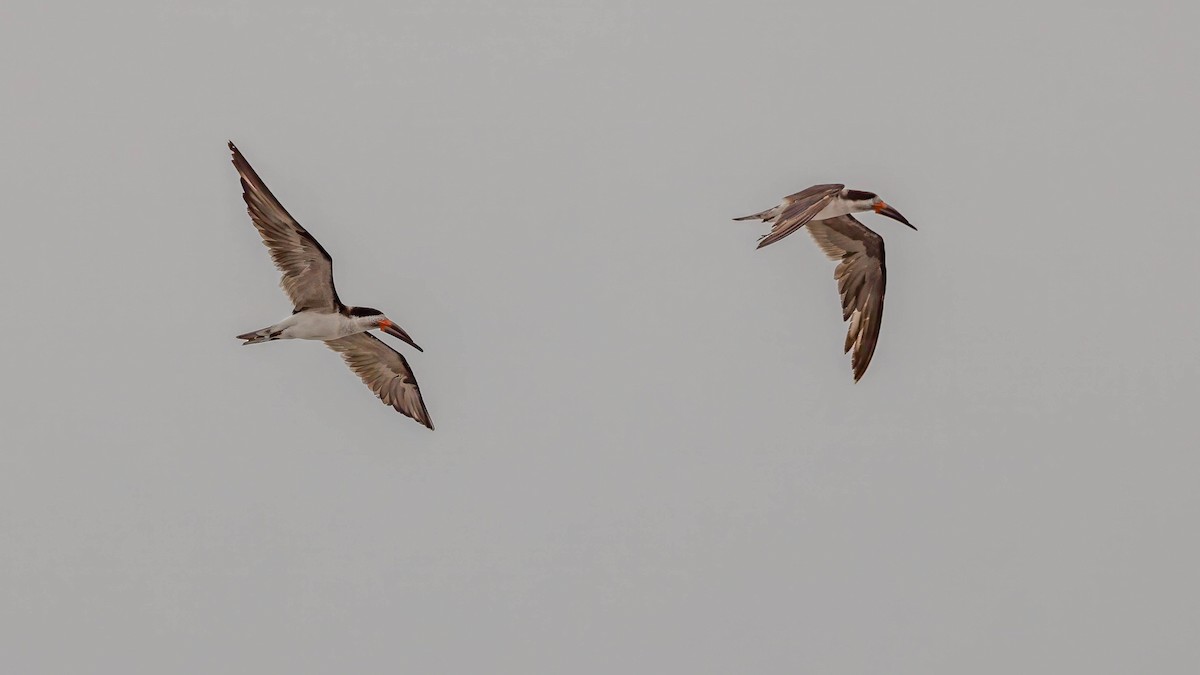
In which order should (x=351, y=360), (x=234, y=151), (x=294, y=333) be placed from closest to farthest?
(x=234, y=151) → (x=294, y=333) → (x=351, y=360)

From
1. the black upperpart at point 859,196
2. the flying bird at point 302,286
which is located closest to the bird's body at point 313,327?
the flying bird at point 302,286

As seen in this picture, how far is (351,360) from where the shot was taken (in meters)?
36.3

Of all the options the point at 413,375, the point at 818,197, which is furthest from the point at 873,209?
the point at 413,375

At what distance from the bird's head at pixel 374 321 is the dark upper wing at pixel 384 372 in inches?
68.0

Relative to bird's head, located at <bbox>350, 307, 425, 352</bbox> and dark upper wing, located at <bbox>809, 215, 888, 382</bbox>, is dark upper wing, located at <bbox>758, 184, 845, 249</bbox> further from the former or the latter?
bird's head, located at <bbox>350, 307, 425, 352</bbox>

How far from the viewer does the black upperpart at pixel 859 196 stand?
34.2 m

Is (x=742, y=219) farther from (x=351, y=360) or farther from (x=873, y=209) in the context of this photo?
(x=351, y=360)

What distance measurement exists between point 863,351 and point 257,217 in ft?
38.5

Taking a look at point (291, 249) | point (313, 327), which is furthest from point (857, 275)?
point (291, 249)

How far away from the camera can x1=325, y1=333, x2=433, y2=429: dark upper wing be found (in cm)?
3594

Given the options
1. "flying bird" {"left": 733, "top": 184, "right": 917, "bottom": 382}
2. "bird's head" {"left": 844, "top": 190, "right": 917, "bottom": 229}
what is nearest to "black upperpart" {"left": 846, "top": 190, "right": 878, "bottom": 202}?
"bird's head" {"left": 844, "top": 190, "right": 917, "bottom": 229}

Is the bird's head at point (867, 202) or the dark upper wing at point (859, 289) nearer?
the bird's head at point (867, 202)

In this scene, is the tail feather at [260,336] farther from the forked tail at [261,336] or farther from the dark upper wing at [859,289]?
the dark upper wing at [859,289]

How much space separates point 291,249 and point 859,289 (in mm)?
10924
